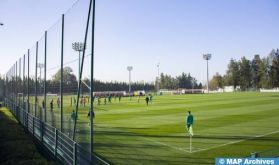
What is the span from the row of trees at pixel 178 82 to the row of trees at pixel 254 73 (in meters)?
32.5

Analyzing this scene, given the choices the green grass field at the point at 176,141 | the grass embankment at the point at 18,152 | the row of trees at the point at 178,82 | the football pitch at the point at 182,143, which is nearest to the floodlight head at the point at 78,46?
the green grass field at the point at 176,141

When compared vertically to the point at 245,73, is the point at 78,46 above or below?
below

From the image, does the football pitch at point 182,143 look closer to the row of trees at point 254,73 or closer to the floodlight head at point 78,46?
the floodlight head at point 78,46

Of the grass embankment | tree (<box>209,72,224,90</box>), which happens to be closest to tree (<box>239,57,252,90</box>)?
tree (<box>209,72,224,90</box>)

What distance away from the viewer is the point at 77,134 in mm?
10648

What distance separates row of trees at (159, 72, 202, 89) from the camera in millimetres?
180000

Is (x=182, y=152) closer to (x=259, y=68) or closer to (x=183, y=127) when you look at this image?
(x=183, y=127)

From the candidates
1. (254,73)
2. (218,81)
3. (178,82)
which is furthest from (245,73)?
(178,82)

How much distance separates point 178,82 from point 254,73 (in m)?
49.0

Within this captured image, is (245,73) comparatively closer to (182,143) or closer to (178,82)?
(178,82)

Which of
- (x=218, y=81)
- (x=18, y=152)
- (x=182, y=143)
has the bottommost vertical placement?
(x=182, y=143)

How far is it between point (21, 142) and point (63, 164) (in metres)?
5.41

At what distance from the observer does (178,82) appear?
180750 millimetres

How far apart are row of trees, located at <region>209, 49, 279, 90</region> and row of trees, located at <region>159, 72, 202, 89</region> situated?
107 ft
